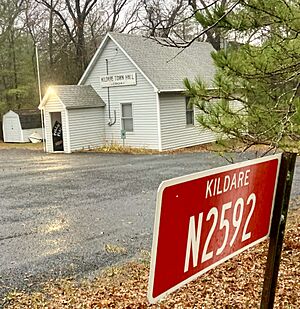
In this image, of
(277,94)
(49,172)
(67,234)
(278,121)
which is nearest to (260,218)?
(278,121)

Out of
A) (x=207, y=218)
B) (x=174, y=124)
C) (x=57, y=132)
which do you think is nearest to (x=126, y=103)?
(x=174, y=124)

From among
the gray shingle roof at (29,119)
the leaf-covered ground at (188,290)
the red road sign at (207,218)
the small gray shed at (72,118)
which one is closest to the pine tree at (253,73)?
the leaf-covered ground at (188,290)

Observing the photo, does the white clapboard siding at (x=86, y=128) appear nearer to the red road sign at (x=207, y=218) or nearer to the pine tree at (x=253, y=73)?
the pine tree at (x=253, y=73)

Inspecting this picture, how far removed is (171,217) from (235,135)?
3.06 metres

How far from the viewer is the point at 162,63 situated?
60.8 feet

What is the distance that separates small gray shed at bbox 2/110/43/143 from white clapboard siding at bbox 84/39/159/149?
22.1 feet

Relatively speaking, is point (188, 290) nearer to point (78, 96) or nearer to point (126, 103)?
point (126, 103)

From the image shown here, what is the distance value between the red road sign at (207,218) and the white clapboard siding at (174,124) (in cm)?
1553

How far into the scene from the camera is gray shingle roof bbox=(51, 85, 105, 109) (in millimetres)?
18125

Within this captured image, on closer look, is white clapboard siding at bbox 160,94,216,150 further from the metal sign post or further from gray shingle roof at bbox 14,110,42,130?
the metal sign post

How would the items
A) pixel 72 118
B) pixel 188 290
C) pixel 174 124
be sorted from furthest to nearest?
pixel 72 118, pixel 174 124, pixel 188 290

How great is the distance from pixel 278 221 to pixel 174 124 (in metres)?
16.1

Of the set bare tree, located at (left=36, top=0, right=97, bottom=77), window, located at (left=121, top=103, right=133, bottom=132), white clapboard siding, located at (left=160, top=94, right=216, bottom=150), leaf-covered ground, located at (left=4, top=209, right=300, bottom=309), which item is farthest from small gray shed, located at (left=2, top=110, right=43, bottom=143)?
leaf-covered ground, located at (left=4, top=209, right=300, bottom=309)

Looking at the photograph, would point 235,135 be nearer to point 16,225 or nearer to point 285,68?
point 285,68
